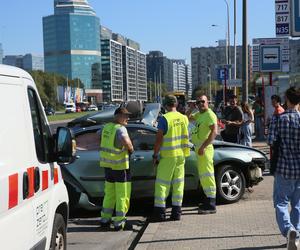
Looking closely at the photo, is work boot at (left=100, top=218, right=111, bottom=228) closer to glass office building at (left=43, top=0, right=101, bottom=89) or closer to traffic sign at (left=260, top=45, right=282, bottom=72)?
traffic sign at (left=260, top=45, right=282, bottom=72)

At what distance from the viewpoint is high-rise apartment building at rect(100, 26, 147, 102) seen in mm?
143125

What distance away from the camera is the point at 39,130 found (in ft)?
14.8

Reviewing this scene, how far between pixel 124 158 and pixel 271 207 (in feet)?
8.73

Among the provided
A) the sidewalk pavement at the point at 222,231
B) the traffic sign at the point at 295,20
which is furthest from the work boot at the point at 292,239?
the traffic sign at the point at 295,20

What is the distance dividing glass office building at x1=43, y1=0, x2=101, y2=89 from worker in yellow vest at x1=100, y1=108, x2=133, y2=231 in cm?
8648

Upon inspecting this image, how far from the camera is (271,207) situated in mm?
8703

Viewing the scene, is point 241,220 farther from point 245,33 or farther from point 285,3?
point 245,33

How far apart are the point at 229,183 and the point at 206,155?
1.02m

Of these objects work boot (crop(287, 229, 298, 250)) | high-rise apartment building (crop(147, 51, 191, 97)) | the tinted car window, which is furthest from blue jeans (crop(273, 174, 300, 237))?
high-rise apartment building (crop(147, 51, 191, 97))

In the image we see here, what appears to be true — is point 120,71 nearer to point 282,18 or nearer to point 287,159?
point 282,18

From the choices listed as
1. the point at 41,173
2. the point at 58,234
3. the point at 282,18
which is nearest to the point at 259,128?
the point at 282,18

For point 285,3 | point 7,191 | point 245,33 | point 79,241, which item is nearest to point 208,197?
point 79,241

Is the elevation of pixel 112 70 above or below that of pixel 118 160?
above

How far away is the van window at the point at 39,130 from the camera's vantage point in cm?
436
